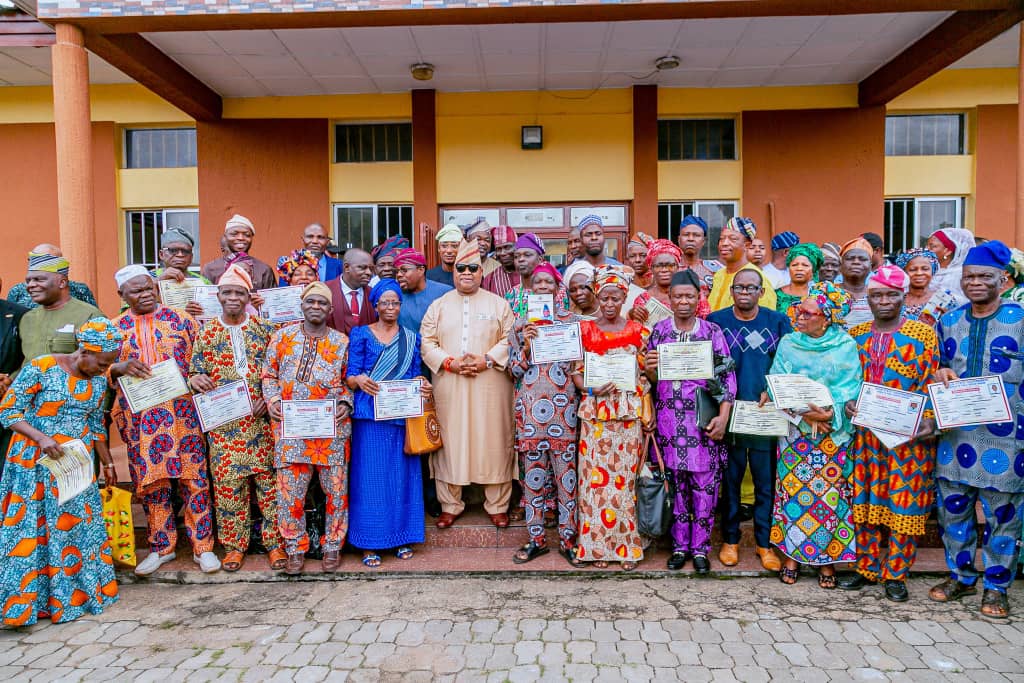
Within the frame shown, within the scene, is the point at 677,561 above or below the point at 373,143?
below

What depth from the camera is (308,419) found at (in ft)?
13.9

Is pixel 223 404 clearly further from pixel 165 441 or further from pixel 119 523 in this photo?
pixel 119 523

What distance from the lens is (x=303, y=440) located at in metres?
4.31

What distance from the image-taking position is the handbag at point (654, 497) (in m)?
4.31

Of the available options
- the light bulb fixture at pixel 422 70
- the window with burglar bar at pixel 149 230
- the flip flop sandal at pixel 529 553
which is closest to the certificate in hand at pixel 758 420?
the flip flop sandal at pixel 529 553

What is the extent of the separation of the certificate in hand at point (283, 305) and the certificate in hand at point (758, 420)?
3.21 metres

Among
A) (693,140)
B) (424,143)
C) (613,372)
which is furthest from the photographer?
(693,140)

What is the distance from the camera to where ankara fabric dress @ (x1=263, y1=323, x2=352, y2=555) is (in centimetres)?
430

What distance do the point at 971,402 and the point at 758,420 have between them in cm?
116

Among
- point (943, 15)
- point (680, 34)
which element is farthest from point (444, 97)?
point (943, 15)

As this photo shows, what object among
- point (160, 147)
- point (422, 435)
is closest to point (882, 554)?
point (422, 435)

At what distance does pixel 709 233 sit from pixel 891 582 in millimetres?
6080

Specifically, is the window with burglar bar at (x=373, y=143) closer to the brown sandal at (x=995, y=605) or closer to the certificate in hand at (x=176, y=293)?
the certificate in hand at (x=176, y=293)

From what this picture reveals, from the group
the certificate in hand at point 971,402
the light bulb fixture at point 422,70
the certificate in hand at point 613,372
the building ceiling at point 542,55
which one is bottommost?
the certificate in hand at point 971,402
